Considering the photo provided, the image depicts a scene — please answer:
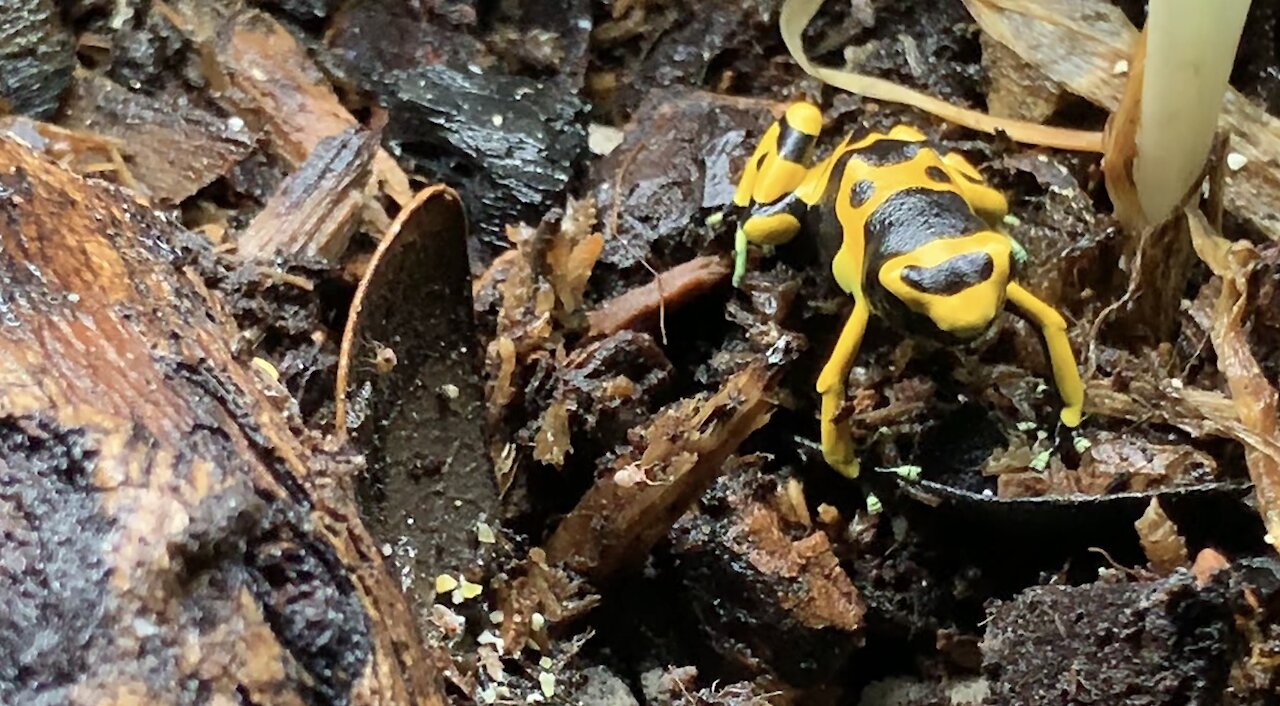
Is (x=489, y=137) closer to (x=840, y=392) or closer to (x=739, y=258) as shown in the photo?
(x=739, y=258)

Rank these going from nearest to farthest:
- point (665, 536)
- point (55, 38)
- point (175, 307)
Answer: point (175, 307), point (665, 536), point (55, 38)

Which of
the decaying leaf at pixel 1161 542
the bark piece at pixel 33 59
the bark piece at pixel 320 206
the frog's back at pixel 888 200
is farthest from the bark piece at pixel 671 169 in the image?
the bark piece at pixel 33 59

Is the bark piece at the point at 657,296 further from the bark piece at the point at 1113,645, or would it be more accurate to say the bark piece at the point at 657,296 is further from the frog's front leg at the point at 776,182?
the bark piece at the point at 1113,645

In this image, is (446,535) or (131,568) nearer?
(131,568)

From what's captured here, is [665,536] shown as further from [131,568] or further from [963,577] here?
[131,568]

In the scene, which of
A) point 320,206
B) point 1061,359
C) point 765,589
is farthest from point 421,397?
point 1061,359

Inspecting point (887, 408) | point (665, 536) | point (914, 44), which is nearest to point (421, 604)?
point (665, 536)
